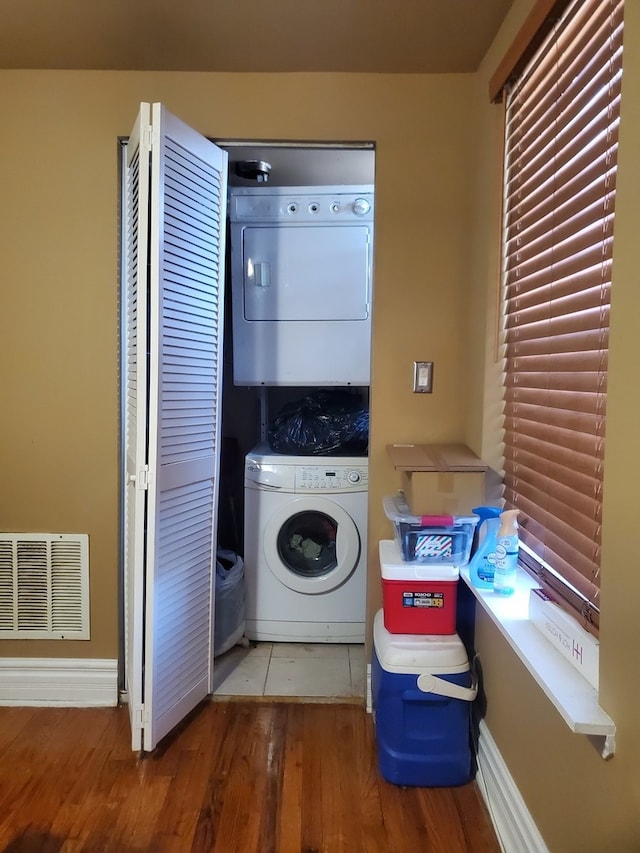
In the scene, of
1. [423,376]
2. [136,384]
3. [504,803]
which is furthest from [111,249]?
[504,803]

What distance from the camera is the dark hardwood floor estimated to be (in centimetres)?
157

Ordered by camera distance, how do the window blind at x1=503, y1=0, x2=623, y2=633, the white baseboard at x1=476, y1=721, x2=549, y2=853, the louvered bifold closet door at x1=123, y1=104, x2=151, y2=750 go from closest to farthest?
the window blind at x1=503, y1=0, x2=623, y2=633, the white baseboard at x1=476, y1=721, x2=549, y2=853, the louvered bifold closet door at x1=123, y1=104, x2=151, y2=750

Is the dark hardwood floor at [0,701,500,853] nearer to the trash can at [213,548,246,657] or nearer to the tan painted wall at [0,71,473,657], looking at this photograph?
the trash can at [213,548,246,657]

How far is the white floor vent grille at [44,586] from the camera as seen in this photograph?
2186mm

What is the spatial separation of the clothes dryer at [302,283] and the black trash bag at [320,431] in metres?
0.17

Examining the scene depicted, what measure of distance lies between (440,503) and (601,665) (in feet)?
2.46

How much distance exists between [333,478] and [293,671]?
0.83m

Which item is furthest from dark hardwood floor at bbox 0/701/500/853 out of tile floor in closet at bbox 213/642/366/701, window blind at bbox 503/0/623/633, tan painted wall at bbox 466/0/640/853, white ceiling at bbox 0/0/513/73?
white ceiling at bbox 0/0/513/73

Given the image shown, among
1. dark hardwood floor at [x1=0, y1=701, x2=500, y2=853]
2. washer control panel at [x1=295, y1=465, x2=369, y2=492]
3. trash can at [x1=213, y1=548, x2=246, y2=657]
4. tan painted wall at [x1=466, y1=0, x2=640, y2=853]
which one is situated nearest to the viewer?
tan painted wall at [x1=466, y1=0, x2=640, y2=853]

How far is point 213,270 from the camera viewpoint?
2.03 metres

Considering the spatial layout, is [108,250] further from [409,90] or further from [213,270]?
[409,90]

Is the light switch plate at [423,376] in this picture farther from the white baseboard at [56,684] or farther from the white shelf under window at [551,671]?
the white baseboard at [56,684]

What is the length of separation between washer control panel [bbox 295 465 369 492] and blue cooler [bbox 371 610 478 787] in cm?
90

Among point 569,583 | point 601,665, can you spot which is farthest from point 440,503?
point 601,665
